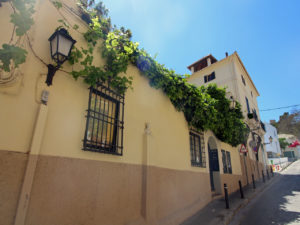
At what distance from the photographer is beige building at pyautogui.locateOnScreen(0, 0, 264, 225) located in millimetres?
2719

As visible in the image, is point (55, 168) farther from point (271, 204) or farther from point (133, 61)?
point (271, 204)

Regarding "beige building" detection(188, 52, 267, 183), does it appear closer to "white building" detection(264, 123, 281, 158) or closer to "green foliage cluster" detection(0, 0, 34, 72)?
"green foliage cluster" detection(0, 0, 34, 72)

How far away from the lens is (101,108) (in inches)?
165

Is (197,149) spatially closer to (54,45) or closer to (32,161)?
(32,161)

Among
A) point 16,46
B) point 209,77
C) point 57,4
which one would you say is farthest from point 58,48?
point 209,77

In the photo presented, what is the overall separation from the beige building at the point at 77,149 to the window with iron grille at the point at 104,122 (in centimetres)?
2

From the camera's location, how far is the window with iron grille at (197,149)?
294 inches

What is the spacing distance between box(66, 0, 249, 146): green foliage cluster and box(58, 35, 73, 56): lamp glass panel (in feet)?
0.99

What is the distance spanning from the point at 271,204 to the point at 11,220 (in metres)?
8.88

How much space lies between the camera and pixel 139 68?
545 centimetres

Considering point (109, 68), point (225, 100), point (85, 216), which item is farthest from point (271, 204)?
point (109, 68)

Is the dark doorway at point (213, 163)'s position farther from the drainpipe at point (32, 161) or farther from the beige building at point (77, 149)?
the drainpipe at point (32, 161)

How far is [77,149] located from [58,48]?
70.9 inches

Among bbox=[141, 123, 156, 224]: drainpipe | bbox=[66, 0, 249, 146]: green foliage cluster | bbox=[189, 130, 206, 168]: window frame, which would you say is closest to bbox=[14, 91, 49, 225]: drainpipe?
bbox=[66, 0, 249, 146]: green foliage cluster
